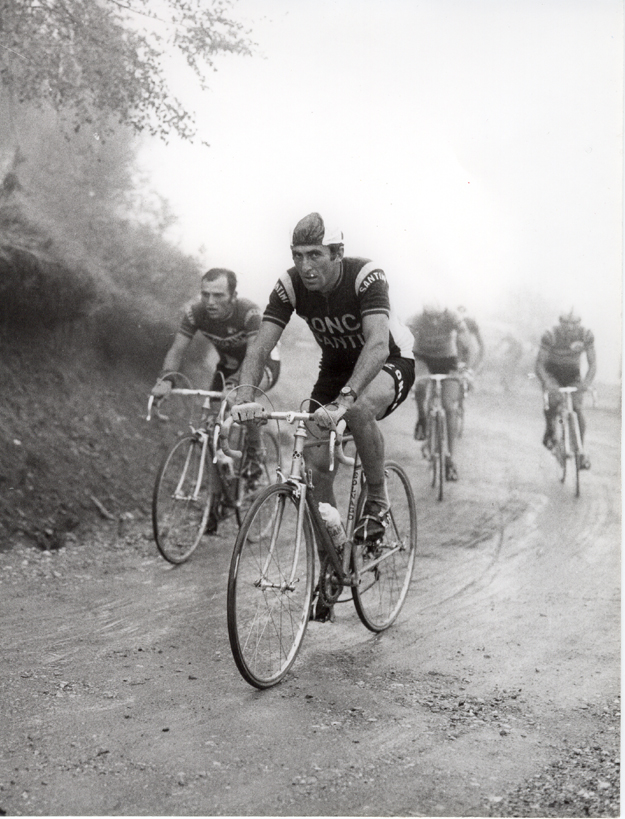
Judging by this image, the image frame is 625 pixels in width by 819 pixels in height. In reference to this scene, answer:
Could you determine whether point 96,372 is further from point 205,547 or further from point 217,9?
point 217,9

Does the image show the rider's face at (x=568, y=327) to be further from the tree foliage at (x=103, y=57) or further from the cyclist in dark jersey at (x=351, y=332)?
the tree foliage at (x=103, y=57)

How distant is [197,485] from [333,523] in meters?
Result: 1.68

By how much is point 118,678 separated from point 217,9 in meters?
3.50

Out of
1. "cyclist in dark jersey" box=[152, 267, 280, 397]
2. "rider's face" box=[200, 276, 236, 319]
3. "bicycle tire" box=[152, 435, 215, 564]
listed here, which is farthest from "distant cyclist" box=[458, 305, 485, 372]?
"bicycle tire" box=[152, 435, 215, 564]

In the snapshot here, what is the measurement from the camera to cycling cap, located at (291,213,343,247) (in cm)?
368

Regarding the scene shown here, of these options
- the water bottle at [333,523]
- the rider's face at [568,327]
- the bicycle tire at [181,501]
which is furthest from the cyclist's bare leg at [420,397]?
the water bottle at [333,523]

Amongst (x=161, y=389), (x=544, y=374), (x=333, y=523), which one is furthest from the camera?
(x=544, y=374)

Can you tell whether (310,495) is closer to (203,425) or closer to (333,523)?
(333,523)

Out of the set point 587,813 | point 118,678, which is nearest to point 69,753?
point 118,678

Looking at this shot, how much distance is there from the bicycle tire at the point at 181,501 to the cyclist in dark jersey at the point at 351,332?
54.9 inches

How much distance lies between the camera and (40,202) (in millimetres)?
5348

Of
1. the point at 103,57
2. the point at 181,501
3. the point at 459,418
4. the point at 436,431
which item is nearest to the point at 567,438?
the point at 459,418

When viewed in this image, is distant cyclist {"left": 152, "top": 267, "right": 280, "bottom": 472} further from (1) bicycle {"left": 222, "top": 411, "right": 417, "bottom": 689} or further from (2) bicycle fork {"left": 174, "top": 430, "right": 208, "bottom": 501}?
(1) bicycle {"left": 222, "top": 411, "right": 417, "bottom": 689}

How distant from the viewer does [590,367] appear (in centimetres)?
566
